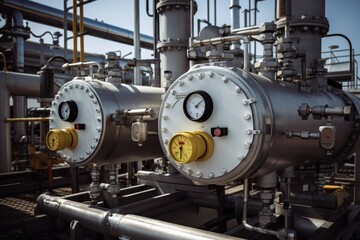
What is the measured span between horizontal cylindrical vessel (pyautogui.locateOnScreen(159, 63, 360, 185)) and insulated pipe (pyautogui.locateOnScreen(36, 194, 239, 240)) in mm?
290

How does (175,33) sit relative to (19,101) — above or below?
above

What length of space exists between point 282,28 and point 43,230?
7.63ft

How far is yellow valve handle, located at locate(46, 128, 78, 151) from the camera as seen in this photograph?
7.92 feet

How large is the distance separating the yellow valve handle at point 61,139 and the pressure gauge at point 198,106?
1133 mm

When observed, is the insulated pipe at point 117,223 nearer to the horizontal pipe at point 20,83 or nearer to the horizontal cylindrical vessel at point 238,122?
the horizontal cylindrical vessel at point 238,122

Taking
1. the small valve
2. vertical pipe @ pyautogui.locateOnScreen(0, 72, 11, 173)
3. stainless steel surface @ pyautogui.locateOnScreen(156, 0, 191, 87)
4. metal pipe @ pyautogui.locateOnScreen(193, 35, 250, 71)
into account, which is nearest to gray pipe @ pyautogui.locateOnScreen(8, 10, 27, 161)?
vertical pipe @ pyautogui.locateOnScreen(0, 72, 11, 173)

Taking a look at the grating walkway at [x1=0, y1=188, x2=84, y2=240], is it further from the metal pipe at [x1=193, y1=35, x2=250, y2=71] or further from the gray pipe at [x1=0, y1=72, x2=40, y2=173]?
the metal pipe at [x1=193, y1=35, x2=250, y2=71]

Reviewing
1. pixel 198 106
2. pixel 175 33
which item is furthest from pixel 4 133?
pixel 198 106

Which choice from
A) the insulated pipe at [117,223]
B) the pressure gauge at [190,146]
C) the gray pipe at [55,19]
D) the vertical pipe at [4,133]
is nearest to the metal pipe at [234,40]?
the pressure gauge at [190,146]

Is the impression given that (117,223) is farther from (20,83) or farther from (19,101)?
(19,101)

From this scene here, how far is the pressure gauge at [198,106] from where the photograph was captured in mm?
1654

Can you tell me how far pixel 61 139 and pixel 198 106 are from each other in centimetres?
124

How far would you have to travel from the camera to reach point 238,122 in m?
1.59

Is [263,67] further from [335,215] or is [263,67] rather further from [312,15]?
[335,215]
